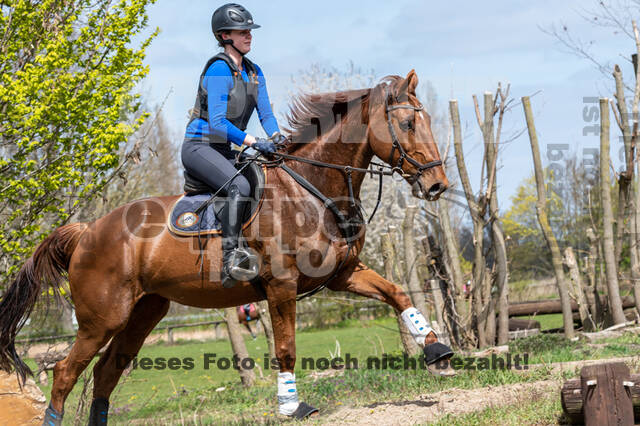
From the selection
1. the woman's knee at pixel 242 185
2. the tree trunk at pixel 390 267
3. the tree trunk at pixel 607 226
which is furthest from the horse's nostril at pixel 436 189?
the tree trunk at pixel 607 226

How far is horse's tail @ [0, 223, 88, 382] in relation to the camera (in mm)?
6164

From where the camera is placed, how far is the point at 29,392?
766 cm

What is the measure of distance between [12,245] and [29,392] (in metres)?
2.12

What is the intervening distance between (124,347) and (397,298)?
2.76m

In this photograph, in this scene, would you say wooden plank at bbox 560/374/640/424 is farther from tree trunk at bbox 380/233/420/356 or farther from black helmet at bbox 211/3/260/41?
tree trunk at bbox 380/233/420/356

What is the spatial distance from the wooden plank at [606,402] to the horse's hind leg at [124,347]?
393cm

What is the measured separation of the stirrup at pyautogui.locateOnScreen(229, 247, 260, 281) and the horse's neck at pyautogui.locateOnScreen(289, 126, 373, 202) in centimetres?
86

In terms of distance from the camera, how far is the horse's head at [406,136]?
5.15 m

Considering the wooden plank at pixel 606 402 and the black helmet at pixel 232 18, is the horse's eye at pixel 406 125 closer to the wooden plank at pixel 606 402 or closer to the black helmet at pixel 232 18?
the black helmet at pixel 232 18

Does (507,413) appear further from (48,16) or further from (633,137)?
(48,16)

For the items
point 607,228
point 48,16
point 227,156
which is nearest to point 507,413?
point 227,156

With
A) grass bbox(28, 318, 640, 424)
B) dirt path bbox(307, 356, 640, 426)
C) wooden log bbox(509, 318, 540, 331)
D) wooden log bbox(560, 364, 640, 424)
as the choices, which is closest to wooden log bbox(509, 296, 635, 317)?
wooden log bbox(509, 318, 540, 331)

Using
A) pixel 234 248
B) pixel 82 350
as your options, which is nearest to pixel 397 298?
pixel 234 248

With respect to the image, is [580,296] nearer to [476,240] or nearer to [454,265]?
[476,240]
